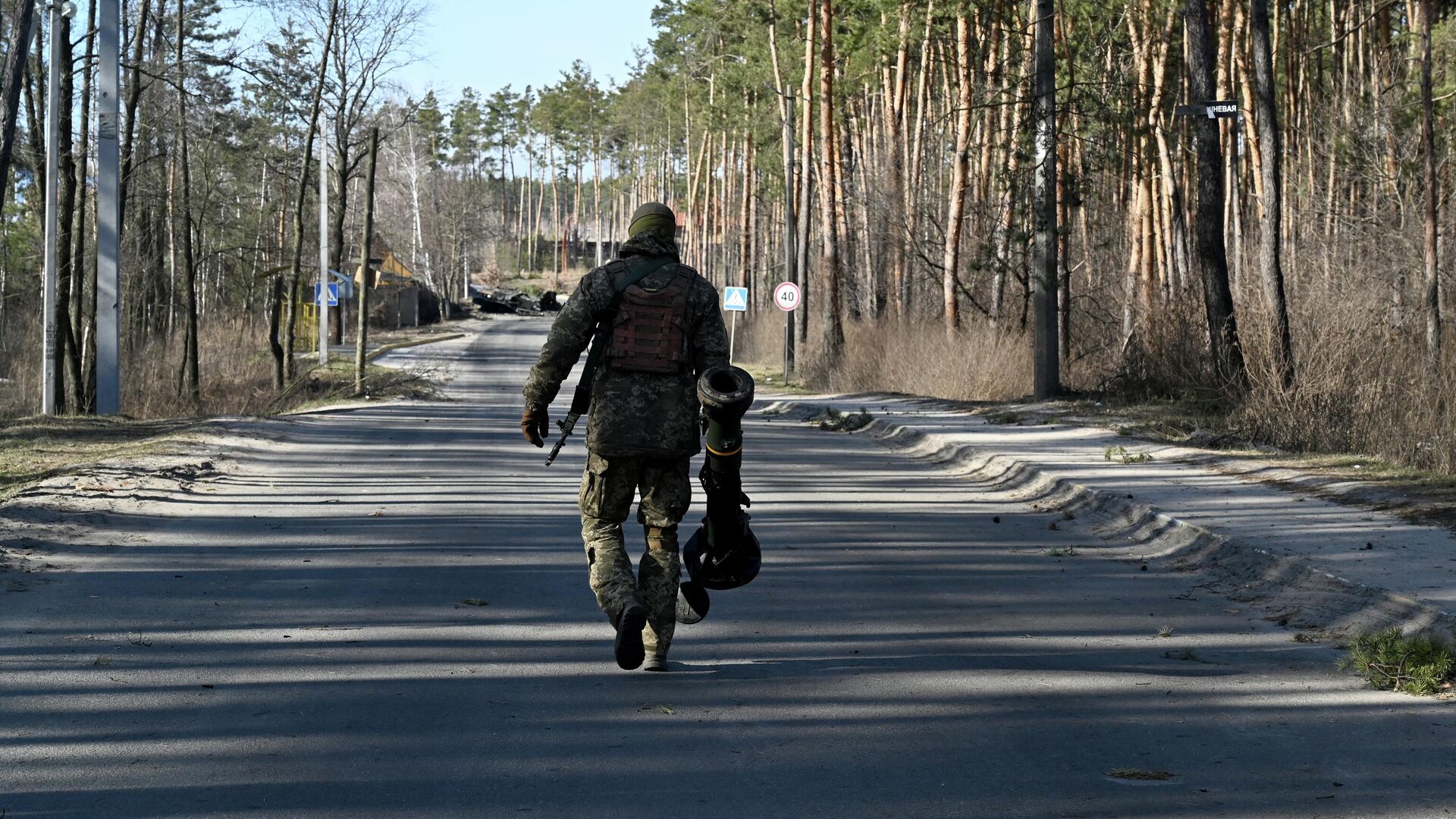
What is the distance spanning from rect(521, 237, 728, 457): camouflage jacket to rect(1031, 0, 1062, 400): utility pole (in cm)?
1740

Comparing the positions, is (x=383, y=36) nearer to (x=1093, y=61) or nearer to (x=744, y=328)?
(x=1093, y=61)

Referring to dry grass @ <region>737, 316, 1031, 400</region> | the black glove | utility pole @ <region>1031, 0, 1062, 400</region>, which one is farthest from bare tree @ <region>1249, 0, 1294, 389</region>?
the black glove

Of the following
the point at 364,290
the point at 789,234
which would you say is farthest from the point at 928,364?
the point at 364,290

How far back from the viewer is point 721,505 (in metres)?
6.70

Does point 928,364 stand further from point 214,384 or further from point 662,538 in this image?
point 662,538

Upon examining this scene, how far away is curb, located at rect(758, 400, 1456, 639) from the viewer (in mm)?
7707

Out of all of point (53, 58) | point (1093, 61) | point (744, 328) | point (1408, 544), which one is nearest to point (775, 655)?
point (1408, 544)

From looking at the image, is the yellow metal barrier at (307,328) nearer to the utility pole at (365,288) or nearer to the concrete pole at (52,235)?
the utility pole at (365,288)

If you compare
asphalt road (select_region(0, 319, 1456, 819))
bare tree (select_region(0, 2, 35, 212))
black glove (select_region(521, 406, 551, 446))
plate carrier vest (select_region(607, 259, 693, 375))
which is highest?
bare tree (select_region(0, 2, 35, 212))

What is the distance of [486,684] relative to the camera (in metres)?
6.34

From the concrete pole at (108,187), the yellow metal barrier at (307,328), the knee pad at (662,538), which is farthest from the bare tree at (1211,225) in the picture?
the yellow metal barrier at (307,328)

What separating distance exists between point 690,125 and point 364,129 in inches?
1797

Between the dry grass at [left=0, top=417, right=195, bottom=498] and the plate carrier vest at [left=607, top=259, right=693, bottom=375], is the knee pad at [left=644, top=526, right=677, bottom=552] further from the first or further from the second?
the dry grass at [left=0, top=417, right=195, bottom=498]

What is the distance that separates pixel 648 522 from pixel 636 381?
656 millimetres
